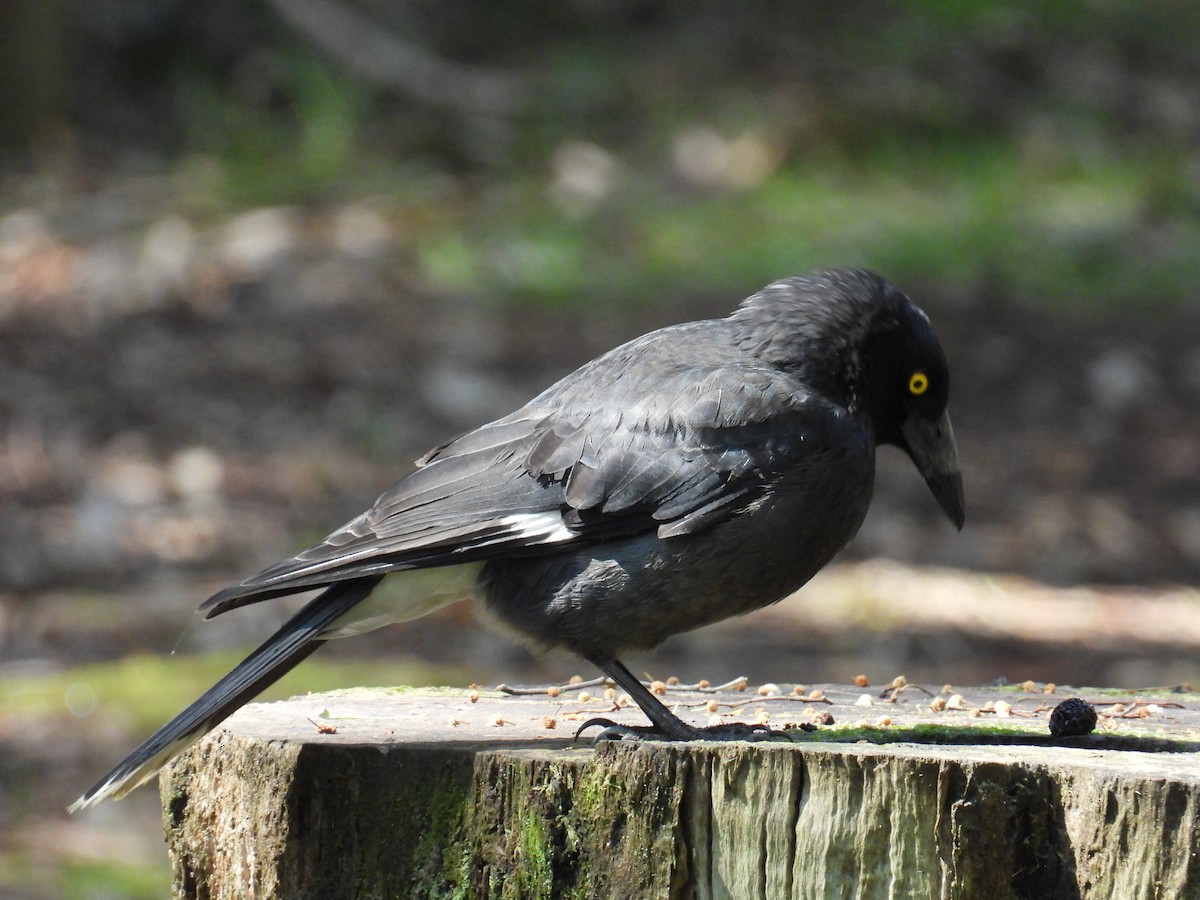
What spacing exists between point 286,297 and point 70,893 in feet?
17.4

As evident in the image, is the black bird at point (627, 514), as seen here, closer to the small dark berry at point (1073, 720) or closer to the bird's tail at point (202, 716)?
the bird's tail at point (202, 716)

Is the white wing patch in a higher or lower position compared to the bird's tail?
higher

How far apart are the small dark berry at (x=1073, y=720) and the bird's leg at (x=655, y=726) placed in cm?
58

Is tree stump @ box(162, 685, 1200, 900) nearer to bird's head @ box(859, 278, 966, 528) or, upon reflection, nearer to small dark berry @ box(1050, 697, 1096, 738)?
small dark berry @ box(1050, 697, 1096, 738)

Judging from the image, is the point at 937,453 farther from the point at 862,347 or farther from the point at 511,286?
the point at 511,286

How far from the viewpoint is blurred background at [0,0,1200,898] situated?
6785 millimetres

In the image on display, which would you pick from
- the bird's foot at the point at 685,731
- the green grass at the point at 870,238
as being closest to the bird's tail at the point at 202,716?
the bird's foot at the point at 685,731

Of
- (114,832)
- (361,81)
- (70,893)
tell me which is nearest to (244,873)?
(70,893)

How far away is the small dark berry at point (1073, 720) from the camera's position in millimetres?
3291

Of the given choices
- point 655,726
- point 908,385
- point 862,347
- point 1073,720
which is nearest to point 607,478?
point 655,726

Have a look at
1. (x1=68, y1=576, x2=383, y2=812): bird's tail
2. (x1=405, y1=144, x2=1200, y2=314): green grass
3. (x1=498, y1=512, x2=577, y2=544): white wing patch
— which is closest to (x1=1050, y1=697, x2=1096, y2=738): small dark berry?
(x1=498, y1=512, x2=577, y2=544): white wing patch

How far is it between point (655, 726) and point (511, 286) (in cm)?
678

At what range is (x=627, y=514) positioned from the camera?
355 centimetres

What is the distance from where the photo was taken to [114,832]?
18.2 feet
